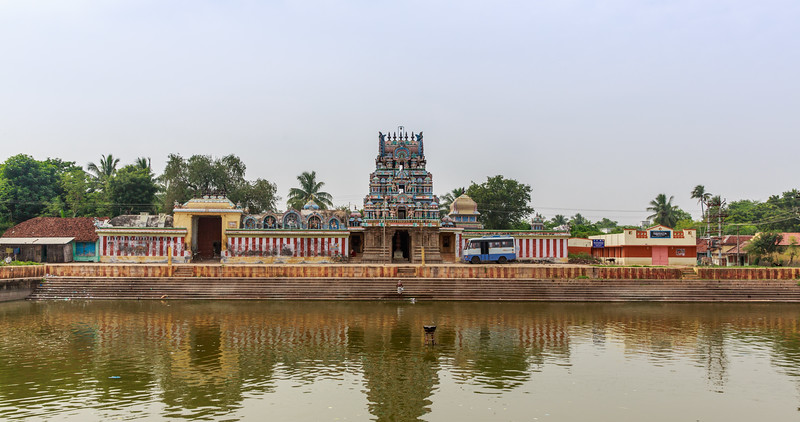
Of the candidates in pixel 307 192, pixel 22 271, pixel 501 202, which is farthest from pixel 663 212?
pixel 22 271

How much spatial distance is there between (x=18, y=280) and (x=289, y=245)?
17500mm

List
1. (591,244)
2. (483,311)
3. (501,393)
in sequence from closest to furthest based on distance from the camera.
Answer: (501,393), (483,311), (591,244)

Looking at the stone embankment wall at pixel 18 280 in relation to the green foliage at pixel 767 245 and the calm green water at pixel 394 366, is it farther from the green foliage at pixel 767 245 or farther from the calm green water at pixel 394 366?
the green foliage at pixel 767 245

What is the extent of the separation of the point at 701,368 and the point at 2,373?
18571mm

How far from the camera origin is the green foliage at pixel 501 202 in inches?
2579

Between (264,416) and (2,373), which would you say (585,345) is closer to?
(264,416)

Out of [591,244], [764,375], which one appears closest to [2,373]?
[764,375]

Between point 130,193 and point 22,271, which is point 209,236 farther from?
point 22,271

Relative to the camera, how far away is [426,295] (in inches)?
1219

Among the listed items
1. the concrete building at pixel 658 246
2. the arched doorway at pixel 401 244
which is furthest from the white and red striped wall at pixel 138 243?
the concrete building at pixel 658 246

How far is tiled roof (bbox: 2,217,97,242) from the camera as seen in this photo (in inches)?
1703

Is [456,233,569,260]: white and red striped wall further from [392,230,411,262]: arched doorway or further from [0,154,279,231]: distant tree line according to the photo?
[0,154,279,231]: distant tree line

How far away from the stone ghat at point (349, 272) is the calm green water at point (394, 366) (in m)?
6.61

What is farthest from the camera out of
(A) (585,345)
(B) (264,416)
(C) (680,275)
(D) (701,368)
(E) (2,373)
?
(C) (680,275)
